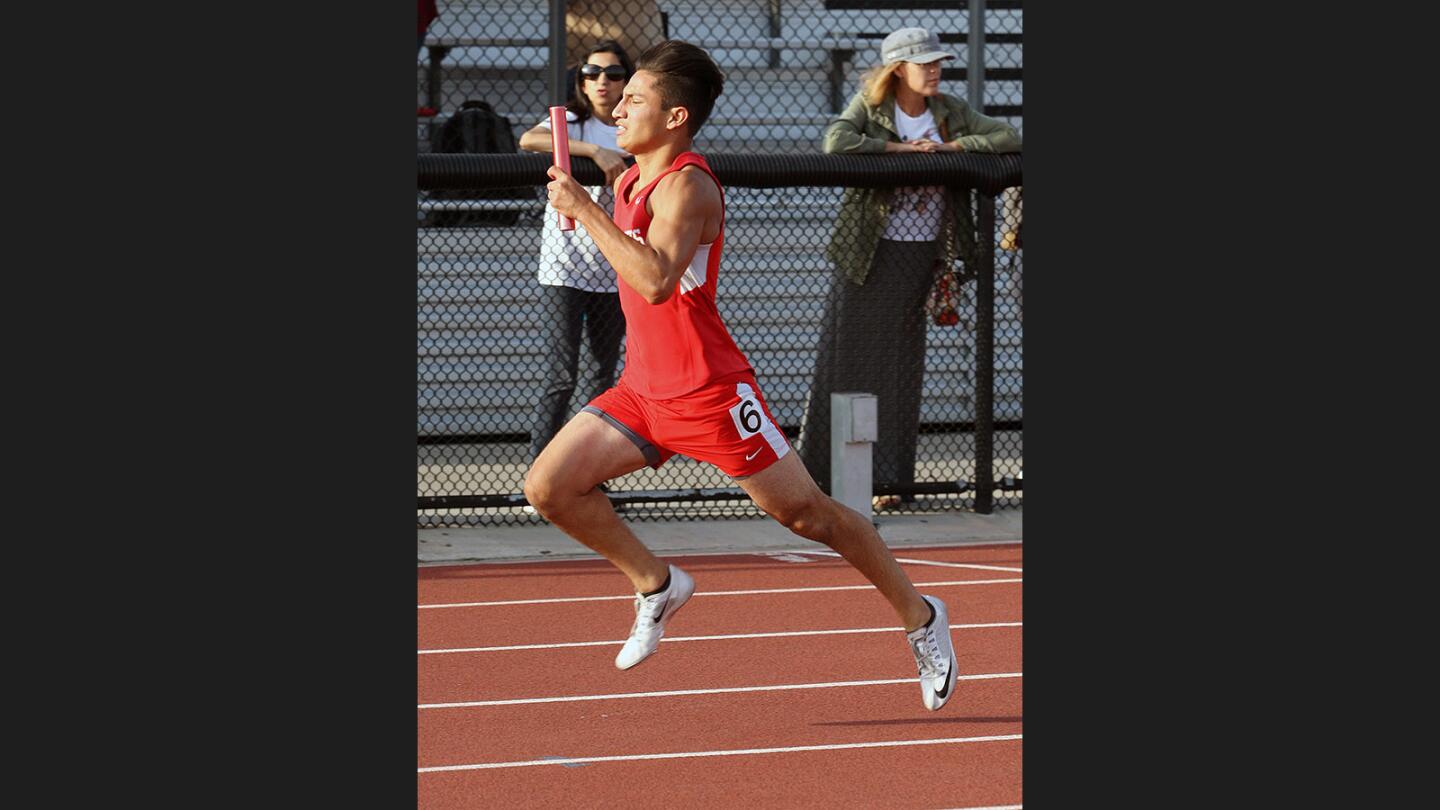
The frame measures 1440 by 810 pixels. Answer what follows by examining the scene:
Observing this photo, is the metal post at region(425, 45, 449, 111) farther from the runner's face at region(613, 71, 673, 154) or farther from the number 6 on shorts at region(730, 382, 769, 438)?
the number 6 on shorts at region(730, 382, 769, 438)

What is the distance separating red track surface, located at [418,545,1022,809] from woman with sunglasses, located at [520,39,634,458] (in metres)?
0.87

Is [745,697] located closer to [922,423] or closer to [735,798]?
[735,798]

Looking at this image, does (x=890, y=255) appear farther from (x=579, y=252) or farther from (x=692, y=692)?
(x=692, y=692)

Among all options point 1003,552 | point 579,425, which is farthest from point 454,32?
point 579,425

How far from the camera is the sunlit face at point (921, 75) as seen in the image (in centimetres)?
844

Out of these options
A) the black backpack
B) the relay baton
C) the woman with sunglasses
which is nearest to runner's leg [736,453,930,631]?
the relay baton

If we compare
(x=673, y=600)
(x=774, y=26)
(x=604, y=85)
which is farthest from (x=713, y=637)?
(x=774, y=26)

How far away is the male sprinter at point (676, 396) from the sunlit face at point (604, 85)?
2903 millimetres

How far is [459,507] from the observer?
885 cm

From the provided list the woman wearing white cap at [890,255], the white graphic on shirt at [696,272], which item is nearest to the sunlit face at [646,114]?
the white graphic on shirt at [696,272]

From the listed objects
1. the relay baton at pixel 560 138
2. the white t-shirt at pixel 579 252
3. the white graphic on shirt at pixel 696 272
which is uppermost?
the white t-shirt at pixel 579 252

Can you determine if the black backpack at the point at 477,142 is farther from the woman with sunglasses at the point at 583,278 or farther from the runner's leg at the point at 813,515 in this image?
the runner's leg at the point at 813,515

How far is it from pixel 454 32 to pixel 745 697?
22.4 feet

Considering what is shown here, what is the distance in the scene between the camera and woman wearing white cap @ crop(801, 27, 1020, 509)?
28.8 feet
